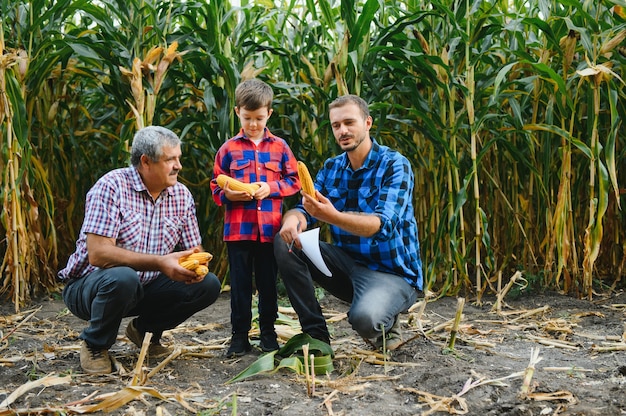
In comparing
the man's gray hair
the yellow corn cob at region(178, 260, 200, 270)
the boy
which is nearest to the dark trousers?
the boy

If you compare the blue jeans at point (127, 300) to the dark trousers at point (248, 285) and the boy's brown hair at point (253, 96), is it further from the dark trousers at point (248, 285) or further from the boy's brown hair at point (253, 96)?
the boy's brown hair at point (253, 96)

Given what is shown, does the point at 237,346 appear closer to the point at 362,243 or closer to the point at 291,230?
the point at 291,230

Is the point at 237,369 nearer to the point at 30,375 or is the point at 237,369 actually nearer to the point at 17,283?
the point at 30,375

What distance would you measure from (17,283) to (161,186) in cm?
180

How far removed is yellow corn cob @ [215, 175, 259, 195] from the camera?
9.62 feet

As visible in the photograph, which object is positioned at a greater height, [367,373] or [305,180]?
[305,180]

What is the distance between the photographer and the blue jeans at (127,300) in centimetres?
272

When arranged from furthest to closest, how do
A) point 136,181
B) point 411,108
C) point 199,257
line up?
point 411,108 < point 136,181 < point 199,257

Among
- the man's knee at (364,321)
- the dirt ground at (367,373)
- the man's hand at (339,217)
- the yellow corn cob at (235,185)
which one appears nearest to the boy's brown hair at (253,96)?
the yellow corn cob at (235,185)

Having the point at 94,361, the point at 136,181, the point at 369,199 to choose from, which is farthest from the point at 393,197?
the point at 94,361

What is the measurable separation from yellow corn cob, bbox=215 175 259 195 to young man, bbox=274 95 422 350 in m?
0.21

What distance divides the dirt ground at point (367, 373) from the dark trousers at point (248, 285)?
0.17 m

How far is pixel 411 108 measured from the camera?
415 cm

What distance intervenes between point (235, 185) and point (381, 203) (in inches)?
26.7
